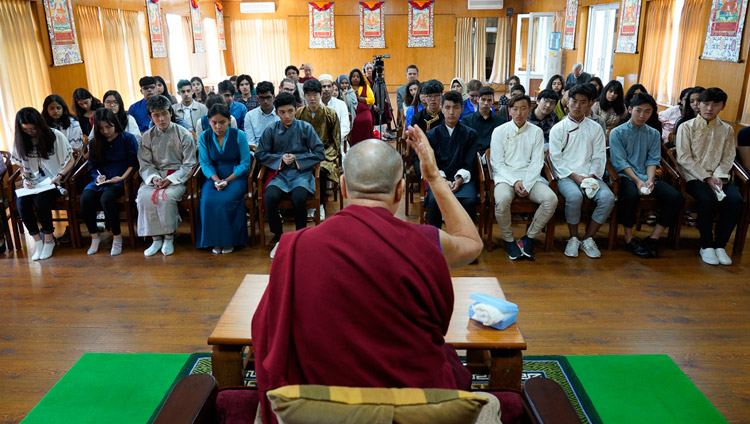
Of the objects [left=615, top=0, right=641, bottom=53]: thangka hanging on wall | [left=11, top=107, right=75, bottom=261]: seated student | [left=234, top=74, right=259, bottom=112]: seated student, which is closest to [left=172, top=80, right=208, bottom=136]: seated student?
[left=234, top=74, right=259, bottom=112]: seated student

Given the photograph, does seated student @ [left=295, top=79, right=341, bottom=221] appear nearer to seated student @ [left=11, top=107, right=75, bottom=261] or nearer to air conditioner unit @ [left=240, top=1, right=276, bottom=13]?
seated student @ [left=11, top=107, right=75, bottom=261]

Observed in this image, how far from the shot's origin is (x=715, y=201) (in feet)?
13.4

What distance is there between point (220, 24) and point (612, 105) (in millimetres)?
10318

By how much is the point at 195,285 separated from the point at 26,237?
6.67 feet

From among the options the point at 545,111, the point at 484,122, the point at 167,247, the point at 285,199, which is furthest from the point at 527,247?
the point at 167,247

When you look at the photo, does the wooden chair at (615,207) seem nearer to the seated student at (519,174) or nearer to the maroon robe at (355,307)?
the seated student at (519,174)

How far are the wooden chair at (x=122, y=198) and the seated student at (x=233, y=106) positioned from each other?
4.54 feet

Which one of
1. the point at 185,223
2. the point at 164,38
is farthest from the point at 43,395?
the point at 164,38

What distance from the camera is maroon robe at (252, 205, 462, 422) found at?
49.4 inches

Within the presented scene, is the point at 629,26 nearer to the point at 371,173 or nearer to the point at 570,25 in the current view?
the point at 570,25

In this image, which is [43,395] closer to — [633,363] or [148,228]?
[148,228]

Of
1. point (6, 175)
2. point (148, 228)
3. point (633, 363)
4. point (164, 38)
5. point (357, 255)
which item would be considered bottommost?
point (633, 363)

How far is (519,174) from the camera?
4.25 m

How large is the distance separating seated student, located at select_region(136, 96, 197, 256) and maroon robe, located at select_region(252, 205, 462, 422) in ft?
10.5
